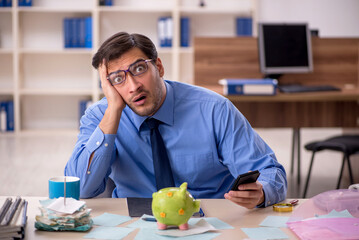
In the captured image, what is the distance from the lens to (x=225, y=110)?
180 cm

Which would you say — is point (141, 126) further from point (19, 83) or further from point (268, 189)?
point (19, 83)

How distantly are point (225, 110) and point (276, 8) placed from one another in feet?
16.7

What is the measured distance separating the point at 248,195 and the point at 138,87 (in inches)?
21.0

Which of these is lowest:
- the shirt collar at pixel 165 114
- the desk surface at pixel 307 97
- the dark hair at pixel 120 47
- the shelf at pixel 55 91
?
the shelf at pixel 55 91

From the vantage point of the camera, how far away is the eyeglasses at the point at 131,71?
1697mm

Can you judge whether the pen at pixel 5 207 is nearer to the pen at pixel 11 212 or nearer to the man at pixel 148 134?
the pen at pixel 11 212

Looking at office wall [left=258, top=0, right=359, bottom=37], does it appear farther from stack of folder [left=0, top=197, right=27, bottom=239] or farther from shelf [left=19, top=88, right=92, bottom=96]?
stack of folder [left=0, top=197, right=27, bottom=239]

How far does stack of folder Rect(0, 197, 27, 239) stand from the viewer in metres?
1.15

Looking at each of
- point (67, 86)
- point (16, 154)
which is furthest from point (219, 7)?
point (16, 154)

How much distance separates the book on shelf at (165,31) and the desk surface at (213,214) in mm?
4899

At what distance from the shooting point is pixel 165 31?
6.25 m

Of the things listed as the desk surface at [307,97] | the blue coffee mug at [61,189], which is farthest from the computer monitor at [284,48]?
the blue coffee mug at [61,189]

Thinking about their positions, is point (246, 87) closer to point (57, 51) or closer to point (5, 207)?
point (5, 207)

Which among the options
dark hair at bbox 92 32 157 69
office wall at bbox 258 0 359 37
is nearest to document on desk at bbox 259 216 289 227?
dark hair at bbox 92 32 157 69
